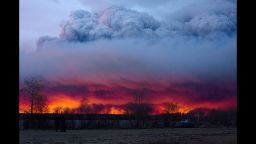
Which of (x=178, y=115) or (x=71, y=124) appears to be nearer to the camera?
(x=71, y=124)
